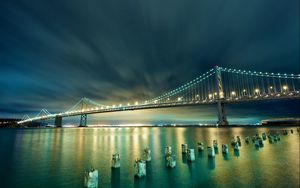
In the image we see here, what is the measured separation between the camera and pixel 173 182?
8.27 meters

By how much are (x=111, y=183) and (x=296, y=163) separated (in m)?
10.3

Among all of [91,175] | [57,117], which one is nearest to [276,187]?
[91,175]

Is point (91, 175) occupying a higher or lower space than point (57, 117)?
lower

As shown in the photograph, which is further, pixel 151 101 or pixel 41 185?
pixel 151 101

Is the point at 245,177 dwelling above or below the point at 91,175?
below

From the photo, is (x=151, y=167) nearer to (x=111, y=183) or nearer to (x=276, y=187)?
(x=111, y=183)

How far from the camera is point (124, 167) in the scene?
37.0 feet

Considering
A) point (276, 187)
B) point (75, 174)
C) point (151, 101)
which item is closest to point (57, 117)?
point (151, 101)

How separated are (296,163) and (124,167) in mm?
9790

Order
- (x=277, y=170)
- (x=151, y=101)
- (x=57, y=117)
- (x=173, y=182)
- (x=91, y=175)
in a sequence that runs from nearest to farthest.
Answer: (x=91, y=175), (x=173, y=182), (x=277, y=170), (x=151, y=101), (x=57, y=117)

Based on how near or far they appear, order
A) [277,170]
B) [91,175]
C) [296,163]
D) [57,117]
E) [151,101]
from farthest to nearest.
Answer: [57,117] < [151,101] < [296,163] < [277,170] < [91,175]

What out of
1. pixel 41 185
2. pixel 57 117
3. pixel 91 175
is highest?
pixel 57 117

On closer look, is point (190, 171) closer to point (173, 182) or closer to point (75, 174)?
point (173, 182)

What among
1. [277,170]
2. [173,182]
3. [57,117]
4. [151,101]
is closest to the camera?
[173,182]
